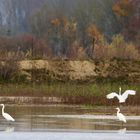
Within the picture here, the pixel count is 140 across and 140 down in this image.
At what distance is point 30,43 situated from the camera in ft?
238

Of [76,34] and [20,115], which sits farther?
[76,34]

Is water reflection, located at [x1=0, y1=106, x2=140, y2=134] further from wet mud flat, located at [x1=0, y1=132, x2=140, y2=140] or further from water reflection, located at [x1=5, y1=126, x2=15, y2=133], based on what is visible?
wet mud flat, located at [x1=0, y1=132, x2=140, y2=140]

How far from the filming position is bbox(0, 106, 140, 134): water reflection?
66.9 ft

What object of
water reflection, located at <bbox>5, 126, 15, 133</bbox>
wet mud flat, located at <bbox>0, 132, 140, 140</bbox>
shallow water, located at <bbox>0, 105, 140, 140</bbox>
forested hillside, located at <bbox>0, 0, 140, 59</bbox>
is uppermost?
forested hillside, located at <bbox>0, 0, 140, 59</bbox>

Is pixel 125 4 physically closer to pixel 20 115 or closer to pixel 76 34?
pixel 76 34

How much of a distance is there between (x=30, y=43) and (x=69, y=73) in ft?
66.5

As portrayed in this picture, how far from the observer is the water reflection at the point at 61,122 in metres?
20.4

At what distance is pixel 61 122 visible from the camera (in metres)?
22.3

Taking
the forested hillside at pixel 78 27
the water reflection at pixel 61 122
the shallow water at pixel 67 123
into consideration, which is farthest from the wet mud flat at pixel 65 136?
the forested hillside at pixel 78 27

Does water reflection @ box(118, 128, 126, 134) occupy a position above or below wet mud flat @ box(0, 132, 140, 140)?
above

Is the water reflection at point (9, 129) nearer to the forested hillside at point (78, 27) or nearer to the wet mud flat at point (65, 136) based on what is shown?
the wet mud flat at point (65, 136)

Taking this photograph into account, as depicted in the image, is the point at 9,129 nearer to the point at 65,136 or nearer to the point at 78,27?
the point at 65,136

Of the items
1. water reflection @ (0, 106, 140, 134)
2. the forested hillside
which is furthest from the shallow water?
the forested hillside

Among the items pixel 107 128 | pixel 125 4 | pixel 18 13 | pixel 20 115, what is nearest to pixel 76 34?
pixel 125 4
